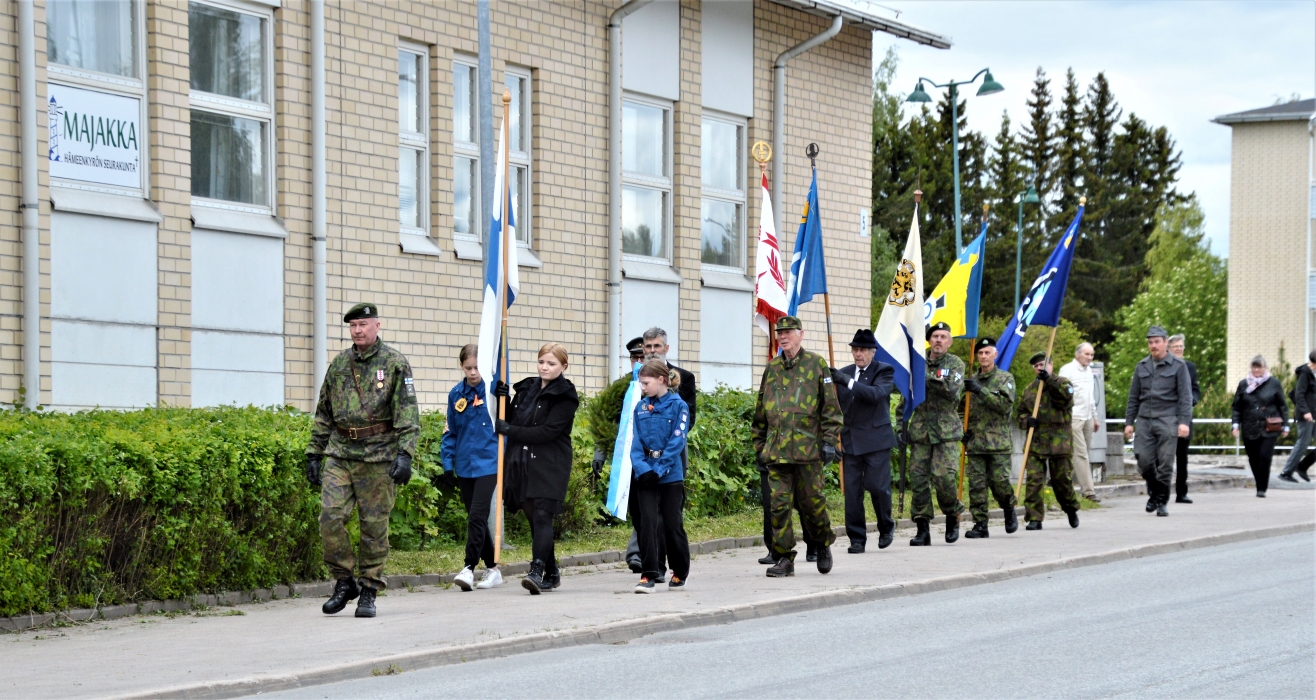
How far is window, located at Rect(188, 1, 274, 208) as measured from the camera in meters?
14.8

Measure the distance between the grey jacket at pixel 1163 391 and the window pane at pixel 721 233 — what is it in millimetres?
5482

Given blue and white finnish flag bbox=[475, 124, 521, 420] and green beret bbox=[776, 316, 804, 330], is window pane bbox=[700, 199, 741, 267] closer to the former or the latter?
blue and white finnish flag bbox=[475, 124, 521, 420]

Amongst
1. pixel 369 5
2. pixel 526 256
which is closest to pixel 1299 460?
pixel 526 256

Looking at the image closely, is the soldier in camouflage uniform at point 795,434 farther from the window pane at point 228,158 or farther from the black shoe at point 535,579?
the window pane at point 228,158

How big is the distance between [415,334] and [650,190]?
4412mm

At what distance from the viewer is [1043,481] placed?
16312 millimetres

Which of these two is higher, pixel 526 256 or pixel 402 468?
pixel 526 256

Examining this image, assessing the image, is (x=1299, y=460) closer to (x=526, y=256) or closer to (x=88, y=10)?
(x=526, y=256)

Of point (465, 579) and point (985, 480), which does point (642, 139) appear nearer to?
point (985, 480)

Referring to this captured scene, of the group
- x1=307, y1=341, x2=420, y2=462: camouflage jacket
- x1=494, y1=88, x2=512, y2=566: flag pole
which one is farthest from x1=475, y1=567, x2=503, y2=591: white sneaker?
x1=307, y1=341, x2=420, y2=462: camouflage jacket

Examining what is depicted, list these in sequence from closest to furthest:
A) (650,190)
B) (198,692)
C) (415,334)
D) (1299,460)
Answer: (198,692)
(415,334)
(650,190)
(1299,460)

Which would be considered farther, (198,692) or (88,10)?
(88,10)

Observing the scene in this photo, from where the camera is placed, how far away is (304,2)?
15.6m

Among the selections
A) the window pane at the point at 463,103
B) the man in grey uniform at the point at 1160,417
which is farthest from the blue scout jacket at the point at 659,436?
the man in grey uniform at the point at 1160,417
